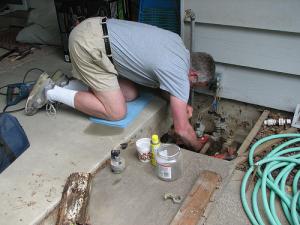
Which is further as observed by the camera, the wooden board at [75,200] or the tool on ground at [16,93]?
the tool on ground at [16,93]

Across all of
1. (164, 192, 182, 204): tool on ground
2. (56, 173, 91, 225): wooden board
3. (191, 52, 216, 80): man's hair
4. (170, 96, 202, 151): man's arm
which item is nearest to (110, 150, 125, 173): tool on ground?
(56, 173, 91, 225): wooden board

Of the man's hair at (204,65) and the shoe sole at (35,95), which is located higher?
the man's hair at (204,65)

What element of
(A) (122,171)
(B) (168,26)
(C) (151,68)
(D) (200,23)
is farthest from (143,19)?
(A) (122,171)

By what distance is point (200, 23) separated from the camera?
248 cm

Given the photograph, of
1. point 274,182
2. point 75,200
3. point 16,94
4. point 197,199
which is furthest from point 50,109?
point 274,182

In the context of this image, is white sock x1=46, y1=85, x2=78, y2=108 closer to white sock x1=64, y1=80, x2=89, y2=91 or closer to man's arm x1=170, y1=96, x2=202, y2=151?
white sock x1=64, y1=80, x2=89, y2=91

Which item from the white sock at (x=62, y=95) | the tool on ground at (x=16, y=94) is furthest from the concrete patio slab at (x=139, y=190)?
the tool on ground at (x=16, y=94)

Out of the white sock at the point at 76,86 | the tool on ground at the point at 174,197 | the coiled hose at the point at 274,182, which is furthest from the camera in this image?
the white sock at the point at 76,86

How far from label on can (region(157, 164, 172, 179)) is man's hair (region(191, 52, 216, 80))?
0.66 metres

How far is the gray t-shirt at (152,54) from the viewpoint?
6.58 ft

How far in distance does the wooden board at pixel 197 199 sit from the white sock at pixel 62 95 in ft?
3.46

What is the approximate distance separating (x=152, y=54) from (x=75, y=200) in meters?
0.96

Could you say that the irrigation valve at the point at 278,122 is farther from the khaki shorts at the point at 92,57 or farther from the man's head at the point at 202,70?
the khaki shorts at the point at 92,57

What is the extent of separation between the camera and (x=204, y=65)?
6.95 feet
